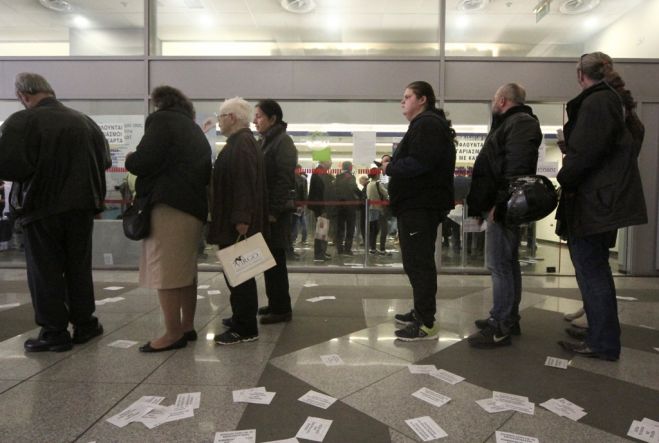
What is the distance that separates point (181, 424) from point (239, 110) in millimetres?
1992

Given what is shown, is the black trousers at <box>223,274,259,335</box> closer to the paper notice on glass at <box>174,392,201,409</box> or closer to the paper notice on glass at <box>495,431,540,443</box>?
the paper notice on glass at <box>174,392,201,409</box>

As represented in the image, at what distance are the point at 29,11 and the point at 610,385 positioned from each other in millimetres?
8375

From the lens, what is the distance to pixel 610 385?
2441 mm

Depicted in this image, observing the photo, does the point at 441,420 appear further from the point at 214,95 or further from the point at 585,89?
the point at 214,95

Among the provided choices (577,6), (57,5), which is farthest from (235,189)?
(577,6)

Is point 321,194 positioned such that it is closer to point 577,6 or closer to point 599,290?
point 599,290

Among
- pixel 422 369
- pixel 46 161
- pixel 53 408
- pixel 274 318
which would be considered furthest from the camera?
pixel 274 318

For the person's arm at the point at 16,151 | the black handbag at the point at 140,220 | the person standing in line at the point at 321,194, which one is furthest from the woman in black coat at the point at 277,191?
the person standing in line at the point at 321,194

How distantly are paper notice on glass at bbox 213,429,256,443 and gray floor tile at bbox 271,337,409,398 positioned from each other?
55cm

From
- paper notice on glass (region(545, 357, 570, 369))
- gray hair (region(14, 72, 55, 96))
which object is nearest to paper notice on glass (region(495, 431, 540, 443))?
paper notice on glass (region(545, 357, 570, 369))

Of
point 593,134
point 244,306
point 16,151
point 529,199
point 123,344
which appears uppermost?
point 593,134

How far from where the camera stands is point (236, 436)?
187 centimetres

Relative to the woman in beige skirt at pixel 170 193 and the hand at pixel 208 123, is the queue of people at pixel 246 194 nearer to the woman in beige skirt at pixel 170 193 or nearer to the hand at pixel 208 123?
the woman in beige skirt at pixel 170 193

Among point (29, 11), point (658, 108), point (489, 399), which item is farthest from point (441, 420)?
point (29, 11)
